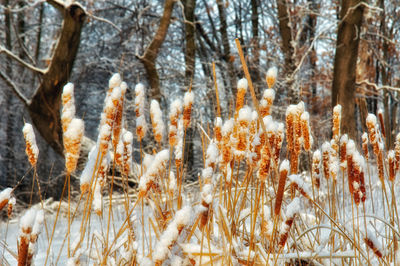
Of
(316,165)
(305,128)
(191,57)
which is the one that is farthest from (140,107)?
(191,57)

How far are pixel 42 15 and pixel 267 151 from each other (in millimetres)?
11108

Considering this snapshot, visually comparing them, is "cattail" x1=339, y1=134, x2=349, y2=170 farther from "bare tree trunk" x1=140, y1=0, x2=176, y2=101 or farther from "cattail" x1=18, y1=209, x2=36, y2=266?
"bare tree trunk" x1=140, y1=0, x2=176, y2=101

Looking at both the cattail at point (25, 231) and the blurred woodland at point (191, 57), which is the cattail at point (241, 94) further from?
the blurred woodland at point (191, 57)

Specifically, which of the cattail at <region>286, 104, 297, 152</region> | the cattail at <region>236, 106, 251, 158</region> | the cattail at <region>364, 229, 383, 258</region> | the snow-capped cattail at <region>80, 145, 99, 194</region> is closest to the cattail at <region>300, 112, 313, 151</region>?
the cattail at <region>286, 104, 297, 152</region>

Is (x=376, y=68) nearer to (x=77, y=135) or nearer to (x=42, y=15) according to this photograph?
(x=42, y=15)

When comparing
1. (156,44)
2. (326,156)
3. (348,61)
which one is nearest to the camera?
(326,156)

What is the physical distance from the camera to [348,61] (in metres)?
4.56

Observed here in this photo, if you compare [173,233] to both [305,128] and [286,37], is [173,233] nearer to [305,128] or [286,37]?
[305,128]

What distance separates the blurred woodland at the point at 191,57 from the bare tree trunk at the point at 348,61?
14mm

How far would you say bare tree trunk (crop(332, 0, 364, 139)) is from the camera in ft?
14.8

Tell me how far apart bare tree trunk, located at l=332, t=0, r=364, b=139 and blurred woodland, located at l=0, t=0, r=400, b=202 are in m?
0.01

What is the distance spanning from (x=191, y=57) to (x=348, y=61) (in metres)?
3.59

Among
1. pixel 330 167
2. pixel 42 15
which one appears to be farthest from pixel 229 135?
pixel 42 15

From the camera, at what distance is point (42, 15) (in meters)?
10.0
